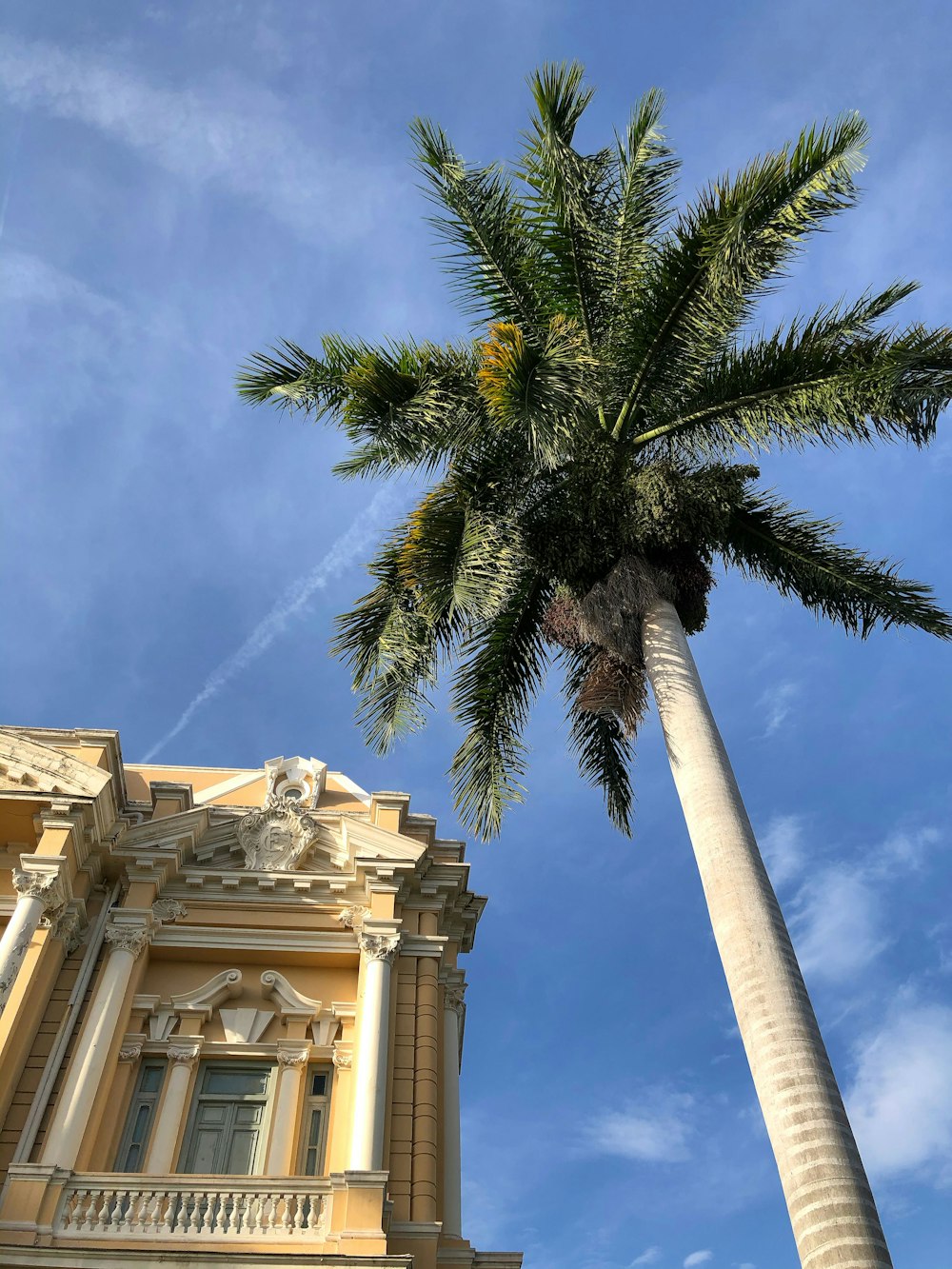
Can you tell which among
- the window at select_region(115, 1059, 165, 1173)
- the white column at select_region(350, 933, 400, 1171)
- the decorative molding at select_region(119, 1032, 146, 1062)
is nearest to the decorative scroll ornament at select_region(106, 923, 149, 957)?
the decorative molding at select_region(119, 1032, 146, 1062)

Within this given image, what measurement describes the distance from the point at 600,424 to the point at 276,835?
26.7 ft

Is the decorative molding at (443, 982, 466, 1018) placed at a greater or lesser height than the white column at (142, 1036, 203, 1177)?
greater

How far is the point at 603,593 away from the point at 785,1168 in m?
7.25

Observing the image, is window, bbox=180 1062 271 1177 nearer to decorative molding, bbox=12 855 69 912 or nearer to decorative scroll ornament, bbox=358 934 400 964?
decorative scroll ornament, bbox=358 934 400 964

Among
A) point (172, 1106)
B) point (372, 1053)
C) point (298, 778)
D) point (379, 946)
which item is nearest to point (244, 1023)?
point (172, 1106)

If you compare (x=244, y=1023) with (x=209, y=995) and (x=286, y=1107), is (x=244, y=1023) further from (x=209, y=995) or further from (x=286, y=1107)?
(x=286, y=1107)

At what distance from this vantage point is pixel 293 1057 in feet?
51.2

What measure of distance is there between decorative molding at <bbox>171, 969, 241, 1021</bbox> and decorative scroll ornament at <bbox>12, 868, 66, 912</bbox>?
2218 mm

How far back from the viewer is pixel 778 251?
13891 mm

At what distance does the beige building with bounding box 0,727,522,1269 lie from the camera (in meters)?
12.7

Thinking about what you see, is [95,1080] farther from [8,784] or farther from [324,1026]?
[8,784]

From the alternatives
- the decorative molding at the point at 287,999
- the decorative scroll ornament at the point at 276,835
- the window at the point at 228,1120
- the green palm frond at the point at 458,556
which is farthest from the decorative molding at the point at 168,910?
the green palm frond at the point at 458,556

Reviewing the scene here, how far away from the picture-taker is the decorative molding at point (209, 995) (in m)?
15.9

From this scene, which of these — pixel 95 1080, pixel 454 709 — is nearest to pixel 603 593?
pixel 454 709
